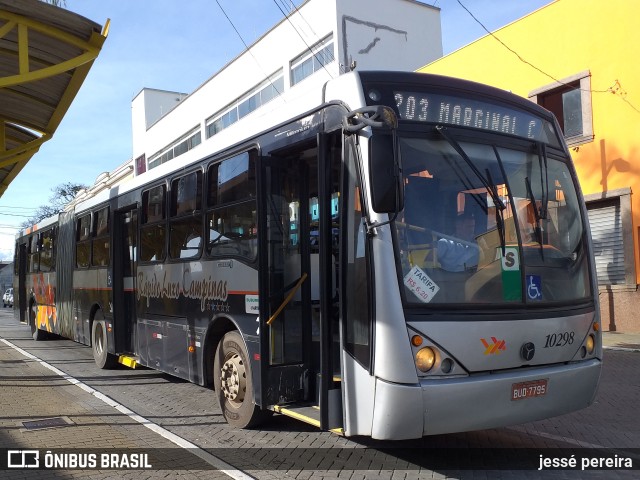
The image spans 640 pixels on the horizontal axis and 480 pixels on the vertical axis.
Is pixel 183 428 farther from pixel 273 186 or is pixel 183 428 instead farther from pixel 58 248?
pixel 58 248

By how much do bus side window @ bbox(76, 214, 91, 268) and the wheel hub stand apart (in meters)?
5.91

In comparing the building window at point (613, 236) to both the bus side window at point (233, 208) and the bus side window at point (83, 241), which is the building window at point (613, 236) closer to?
the bus side window at point (233, 208)

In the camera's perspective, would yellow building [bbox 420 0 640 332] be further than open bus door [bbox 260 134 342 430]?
Yes

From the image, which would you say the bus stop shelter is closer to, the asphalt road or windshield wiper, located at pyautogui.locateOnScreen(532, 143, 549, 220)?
the asphalt road

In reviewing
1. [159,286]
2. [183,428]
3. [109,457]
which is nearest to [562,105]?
[159,286]

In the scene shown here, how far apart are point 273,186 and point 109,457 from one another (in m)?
2.88

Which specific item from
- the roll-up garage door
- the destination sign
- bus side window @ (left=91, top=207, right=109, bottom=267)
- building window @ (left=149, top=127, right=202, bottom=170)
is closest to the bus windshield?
the destination sign

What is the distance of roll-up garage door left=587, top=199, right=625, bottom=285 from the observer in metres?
14.9

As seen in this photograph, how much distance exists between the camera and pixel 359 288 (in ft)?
15.4

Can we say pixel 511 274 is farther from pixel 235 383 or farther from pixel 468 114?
pixel 235 383

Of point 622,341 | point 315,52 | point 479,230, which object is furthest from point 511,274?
point 315,52

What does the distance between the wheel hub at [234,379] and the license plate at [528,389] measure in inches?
105

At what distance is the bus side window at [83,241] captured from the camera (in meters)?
11.5

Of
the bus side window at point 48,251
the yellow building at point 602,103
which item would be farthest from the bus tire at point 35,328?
the yellow building at point 602,103
